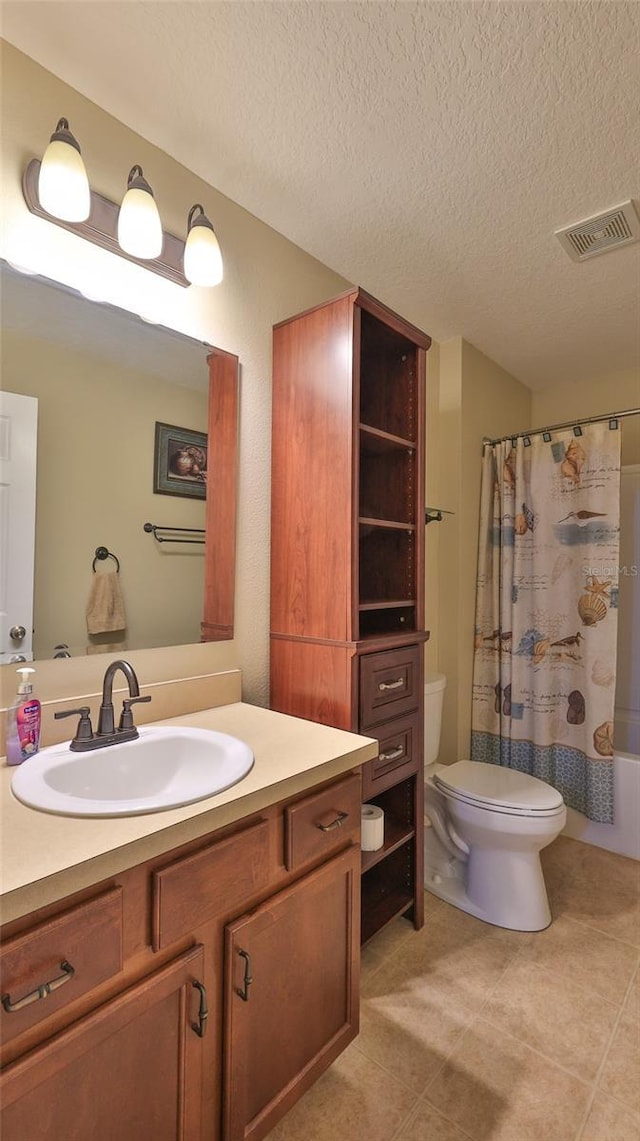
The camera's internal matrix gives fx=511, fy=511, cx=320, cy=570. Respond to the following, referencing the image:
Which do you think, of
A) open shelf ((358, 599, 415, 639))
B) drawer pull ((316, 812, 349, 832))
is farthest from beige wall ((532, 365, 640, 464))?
drawer pull ((316, 812, 349, 832))

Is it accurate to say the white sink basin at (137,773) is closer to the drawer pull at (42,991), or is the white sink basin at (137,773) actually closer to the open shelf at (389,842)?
the drawer pull at (42,991)

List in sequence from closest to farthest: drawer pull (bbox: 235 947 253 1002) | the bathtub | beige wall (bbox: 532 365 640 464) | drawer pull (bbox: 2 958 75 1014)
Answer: drawer pull (bbox: 2 958 75 1014)
drawer pull (bbox: 235 947 253 1002)
the bathtub
beige wall (bbox: 532 365 640 464)

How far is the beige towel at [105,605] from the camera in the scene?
127cm

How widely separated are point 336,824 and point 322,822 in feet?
0.17

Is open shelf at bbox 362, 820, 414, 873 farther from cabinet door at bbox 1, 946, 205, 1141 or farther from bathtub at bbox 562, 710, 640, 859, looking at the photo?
bathtub at bbox 562, 710, 640, 859

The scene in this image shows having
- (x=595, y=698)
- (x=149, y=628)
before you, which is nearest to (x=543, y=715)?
(x=595, y=698)

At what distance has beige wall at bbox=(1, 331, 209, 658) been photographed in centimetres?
119

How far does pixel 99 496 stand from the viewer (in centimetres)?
128

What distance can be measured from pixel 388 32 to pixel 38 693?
1672 mm

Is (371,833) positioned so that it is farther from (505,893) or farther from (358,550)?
(358,550)

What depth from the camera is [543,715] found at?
2.51 meters

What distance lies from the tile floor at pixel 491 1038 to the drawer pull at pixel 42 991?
2.87 feet

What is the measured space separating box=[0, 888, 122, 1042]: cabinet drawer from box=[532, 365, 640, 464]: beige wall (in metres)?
3.11

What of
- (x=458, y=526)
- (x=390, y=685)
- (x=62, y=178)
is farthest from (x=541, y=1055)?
(x=62, y=178)
